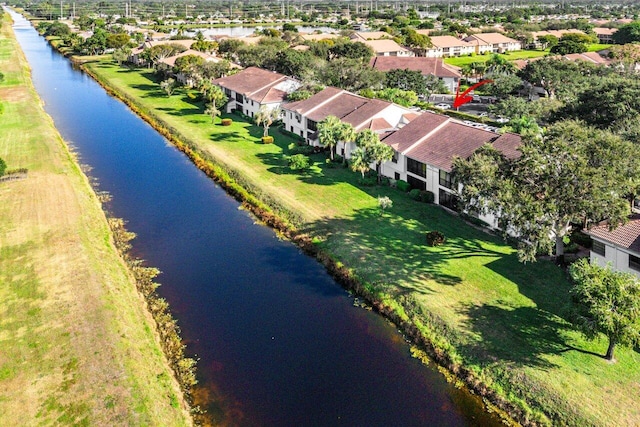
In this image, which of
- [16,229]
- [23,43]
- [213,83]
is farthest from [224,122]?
[23,43]

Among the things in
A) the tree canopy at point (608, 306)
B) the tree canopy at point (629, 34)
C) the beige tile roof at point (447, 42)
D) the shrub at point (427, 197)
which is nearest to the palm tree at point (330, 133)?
the shrub at point (427, 197)

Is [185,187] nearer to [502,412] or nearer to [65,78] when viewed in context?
[502,412]

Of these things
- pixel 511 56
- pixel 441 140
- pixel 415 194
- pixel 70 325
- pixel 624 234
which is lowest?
pixel 70 325

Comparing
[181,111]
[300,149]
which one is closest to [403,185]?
[300,149]

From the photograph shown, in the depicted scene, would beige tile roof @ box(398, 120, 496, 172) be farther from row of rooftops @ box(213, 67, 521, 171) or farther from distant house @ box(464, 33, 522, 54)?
distant house @ box(464, 33, 522, 54)

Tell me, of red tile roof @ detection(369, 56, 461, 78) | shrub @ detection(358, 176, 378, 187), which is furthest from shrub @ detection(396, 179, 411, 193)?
red tile roof @ detection(369, 56, 461, 78)

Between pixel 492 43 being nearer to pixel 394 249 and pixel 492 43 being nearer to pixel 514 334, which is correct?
pixel 394 249

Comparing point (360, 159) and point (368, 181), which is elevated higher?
point (360, 159)
